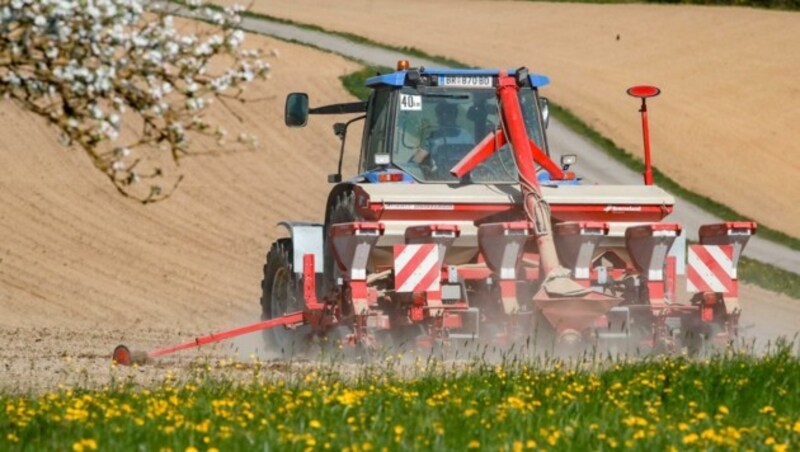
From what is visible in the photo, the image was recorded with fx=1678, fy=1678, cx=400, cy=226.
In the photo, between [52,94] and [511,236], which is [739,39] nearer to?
[511,236]

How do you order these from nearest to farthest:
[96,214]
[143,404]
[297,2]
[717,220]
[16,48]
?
1. [16,48]
2. [143,404]
3. [96,214]
4. [717,220]
5. [297,2]

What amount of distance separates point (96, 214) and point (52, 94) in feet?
58.0

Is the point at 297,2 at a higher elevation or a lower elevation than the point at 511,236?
higher

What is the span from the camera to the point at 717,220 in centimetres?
3053

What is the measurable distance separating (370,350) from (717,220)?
18088 mm

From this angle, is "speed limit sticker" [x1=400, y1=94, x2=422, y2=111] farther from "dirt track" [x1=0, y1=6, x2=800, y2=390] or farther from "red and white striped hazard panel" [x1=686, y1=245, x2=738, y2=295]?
"dirt track" [x1=0, y1=6, x2=800, y2=390]

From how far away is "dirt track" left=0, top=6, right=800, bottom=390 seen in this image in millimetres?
16297

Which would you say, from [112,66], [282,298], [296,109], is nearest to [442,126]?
[296,109]

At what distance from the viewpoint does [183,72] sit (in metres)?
8.25

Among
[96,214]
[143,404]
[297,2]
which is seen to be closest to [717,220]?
[96,214]

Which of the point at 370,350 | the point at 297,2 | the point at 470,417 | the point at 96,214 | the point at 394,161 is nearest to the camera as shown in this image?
the point at 470,417

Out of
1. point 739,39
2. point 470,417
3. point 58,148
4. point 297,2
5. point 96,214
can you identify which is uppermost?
point 297,2

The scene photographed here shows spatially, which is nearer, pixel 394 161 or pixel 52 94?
pixel 52 94

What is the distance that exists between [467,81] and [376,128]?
963 mm
